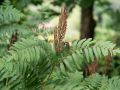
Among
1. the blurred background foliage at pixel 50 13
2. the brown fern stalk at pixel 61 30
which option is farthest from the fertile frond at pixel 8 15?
the brown fern stalk at pixel 61 30

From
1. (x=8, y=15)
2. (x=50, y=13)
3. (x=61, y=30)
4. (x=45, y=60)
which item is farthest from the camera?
(x=50, y=13)

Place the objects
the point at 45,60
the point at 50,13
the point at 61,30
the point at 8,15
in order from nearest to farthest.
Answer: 1. the point at 61,30
2. the point at 45,60
3. the point at 8,15
4. the point at 50,13

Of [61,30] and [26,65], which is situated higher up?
[61,30]

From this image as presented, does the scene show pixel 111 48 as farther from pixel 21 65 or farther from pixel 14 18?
pixel 14 18

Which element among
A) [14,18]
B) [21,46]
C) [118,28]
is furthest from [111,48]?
[118,28]

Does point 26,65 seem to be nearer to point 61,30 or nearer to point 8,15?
point 61,30

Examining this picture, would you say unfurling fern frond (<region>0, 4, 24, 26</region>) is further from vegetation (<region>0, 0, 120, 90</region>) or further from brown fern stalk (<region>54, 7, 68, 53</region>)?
brown fern stalk (<region>54, 7, 68, 53</region>)

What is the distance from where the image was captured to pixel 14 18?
4230 millimetres

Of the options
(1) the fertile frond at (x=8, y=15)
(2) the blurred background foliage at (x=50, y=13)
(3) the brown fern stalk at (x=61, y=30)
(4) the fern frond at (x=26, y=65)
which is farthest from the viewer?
(2) the blurred background foliage at (x=50, y=13)

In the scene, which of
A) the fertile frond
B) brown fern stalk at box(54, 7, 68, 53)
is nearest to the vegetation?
brown fern stalk at box(54, 7, 68, 53)

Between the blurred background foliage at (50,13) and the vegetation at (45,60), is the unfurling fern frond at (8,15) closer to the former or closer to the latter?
the blurred background foliage at (50,13)

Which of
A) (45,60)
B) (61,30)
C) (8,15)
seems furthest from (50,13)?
(61,30)

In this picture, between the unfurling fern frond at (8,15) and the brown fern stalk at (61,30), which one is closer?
the brown fern stalk at (61,30)

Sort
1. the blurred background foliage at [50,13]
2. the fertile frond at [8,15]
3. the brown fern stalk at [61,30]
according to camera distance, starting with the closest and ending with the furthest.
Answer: the brown fern stalk at [61,30]
the fertile frond at [8,15]
the blurred background foliage at [50,13]
